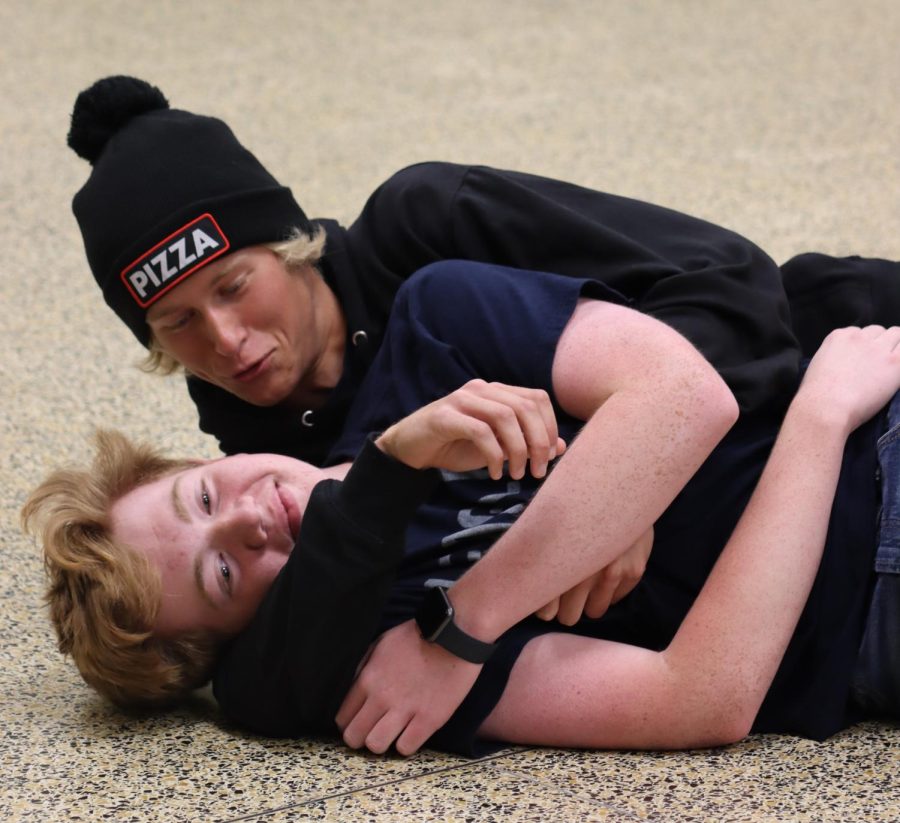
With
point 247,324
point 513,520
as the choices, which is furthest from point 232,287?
point 513,520

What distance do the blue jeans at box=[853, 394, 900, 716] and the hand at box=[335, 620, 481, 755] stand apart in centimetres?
63

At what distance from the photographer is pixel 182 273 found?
2701mm

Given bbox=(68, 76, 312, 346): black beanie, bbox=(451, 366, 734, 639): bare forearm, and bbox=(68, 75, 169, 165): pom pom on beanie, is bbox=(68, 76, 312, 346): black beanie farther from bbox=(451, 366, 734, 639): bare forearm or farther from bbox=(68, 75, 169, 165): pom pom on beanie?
bbox=(451, 366, 734, 639): bare forearm

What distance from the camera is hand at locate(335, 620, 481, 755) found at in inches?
88.9

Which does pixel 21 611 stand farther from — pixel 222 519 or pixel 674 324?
pixel 674 324

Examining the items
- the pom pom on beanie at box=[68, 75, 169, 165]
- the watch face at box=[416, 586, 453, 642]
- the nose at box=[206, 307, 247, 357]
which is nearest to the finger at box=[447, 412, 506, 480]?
the watch face at box=[416, 586, 453, 642]

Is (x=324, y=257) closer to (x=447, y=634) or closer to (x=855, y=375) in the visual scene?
(x=447, y=634)

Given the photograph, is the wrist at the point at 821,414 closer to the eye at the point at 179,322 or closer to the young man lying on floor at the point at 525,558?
the young man lying on floor at the point at 525,558

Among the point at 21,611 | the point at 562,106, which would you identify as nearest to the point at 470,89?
the point at 562,106

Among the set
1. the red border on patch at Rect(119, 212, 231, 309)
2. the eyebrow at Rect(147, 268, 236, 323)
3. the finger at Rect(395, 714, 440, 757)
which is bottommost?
the finger at Rect(395, 714, 440, 757)

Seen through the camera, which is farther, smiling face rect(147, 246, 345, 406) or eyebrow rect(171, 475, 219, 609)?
smiling face rect(147, 246, 345, 406)

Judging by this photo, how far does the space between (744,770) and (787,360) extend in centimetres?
73

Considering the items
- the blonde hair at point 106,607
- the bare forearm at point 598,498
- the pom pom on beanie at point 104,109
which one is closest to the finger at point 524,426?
the bare forearm at point 598,498

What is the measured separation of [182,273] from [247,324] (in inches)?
6.2
